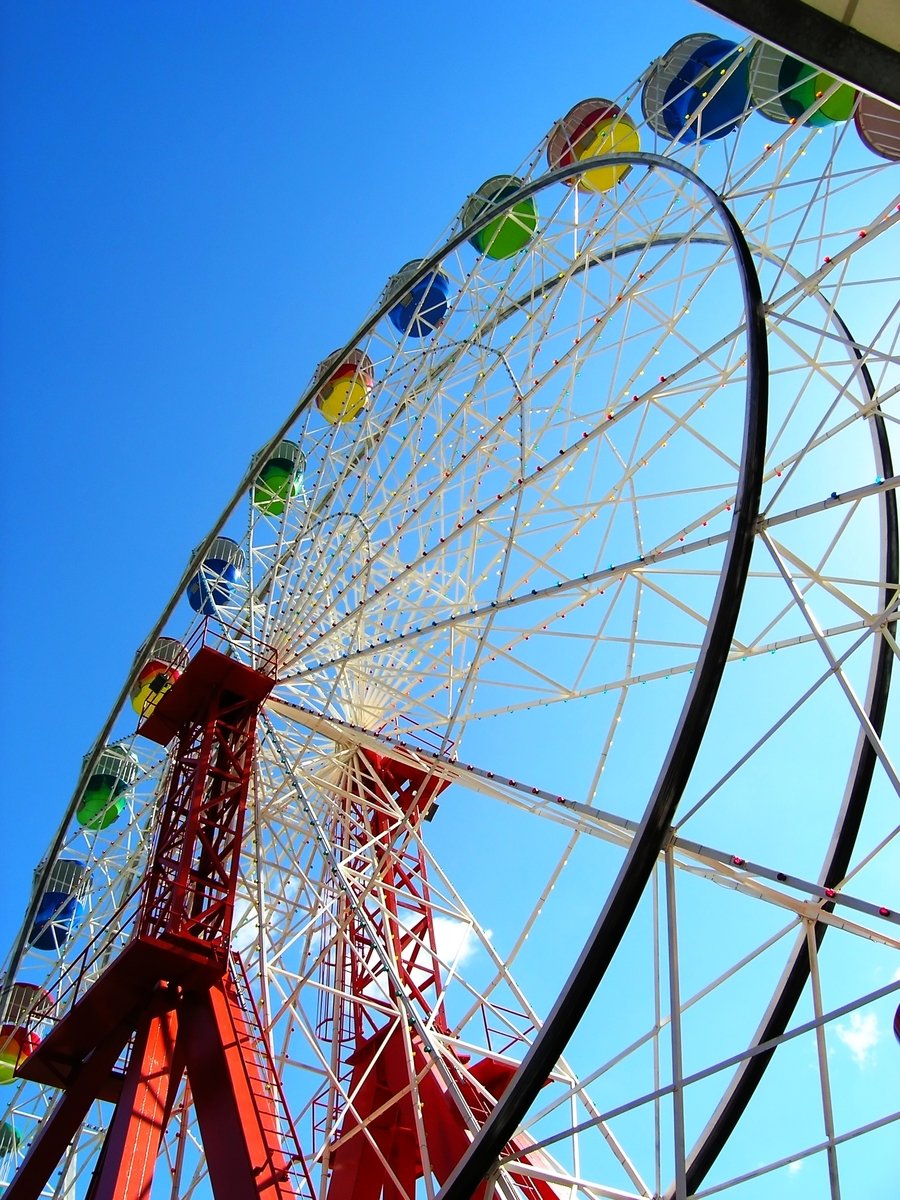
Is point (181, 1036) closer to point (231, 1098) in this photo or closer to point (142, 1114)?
point (142, 1114)

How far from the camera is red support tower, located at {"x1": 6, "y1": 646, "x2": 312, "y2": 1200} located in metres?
8.87

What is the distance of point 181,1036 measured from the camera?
33.4 ft

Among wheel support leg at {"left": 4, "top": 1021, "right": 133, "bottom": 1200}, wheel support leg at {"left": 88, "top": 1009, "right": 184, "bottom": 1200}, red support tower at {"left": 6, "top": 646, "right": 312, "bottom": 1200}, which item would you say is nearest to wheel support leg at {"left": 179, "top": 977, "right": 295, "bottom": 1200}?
red support tower at {"left": 6, "top": 646, "right": 312, "bottom": 1200}

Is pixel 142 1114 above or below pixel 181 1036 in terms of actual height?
below

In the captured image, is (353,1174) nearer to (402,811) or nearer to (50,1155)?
(50,1155)

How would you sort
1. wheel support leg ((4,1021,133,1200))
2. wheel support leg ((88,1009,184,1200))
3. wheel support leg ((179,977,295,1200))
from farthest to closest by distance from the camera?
wheel support leg ((4,1021,133,1200)) < wheel support leg ((88,1009,184,1200)) < wheel support leg ((179,977,295,1200))

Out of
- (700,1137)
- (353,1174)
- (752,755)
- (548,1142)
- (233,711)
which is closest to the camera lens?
(548,1142)

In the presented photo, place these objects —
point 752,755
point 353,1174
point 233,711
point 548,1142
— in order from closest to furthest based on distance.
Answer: point 548,1142 → point 752,755 → point 353,1174 → point 233,711

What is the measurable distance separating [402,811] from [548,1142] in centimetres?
797

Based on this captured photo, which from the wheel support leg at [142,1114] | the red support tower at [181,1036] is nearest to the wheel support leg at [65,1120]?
the red support tower at [181,1036]

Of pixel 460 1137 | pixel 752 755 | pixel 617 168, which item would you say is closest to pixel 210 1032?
pixel 460 1137

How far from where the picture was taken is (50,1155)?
9.98 meters

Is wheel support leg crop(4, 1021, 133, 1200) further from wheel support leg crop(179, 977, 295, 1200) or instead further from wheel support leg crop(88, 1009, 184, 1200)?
wheel support leg crop(179, 977, 295, 1200)

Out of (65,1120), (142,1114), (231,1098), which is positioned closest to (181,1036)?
(142,1114)
